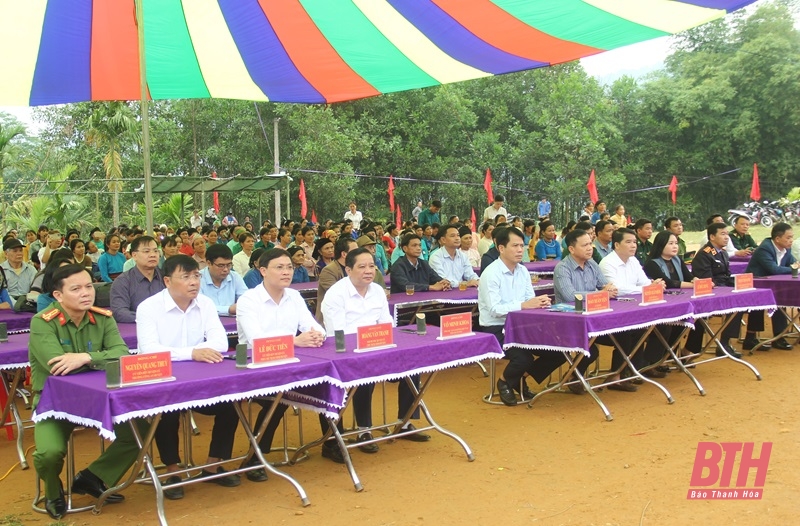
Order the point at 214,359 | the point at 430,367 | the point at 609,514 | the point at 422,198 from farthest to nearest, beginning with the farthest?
the point at 422,198, the point at 430,367, the point at 214,359, the point at 609,514

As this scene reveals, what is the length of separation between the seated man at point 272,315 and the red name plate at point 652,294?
256cm

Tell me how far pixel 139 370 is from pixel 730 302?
4.86 metres

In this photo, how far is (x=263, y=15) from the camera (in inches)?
287

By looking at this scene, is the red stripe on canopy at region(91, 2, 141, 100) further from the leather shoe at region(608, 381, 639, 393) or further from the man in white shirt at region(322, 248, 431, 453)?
the leather shoe at region(608, 381, 639, 393)

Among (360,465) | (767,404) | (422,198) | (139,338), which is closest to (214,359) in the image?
(139,338)

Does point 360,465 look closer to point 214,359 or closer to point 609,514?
point 214,359

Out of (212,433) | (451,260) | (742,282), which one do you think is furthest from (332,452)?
(742,282)

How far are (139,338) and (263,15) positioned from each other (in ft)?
13.7

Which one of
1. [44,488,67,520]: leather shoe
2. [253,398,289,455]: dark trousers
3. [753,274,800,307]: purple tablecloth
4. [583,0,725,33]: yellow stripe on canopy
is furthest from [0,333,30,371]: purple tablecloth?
[753,274,800,307]: purple tablecloth

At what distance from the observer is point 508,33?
23.0 ft

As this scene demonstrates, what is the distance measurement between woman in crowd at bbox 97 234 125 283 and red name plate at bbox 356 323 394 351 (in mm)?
6331

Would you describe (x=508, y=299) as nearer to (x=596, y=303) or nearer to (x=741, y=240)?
(x=596, y=303)

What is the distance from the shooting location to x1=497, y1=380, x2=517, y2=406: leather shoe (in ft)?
19.4

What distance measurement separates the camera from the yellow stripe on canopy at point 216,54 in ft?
23.7
